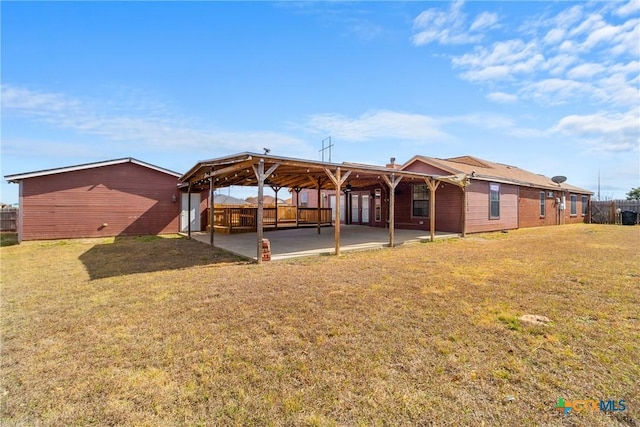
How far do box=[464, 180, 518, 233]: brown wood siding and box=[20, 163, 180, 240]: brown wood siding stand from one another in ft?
45.1

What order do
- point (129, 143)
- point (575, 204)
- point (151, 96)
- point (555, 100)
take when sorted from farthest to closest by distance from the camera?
point (129, 143)
point (575, 204)
point (151, 96)
point (555, 100)

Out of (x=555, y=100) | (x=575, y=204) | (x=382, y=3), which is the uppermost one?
(x=382, y=3)

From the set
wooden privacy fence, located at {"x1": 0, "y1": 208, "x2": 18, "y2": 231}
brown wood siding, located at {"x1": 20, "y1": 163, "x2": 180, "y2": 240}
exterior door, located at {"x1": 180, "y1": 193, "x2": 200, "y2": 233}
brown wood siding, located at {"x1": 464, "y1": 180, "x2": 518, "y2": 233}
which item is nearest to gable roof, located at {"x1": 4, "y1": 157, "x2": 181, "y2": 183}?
brown wood siding, located at {"x1": 20, "y1": 163, "x2": 180, "y2": 240}

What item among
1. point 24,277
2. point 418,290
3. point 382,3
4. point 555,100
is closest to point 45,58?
point 24,277

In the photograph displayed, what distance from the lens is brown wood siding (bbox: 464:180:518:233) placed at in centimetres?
1362

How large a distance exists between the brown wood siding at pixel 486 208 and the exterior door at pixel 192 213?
1280cm

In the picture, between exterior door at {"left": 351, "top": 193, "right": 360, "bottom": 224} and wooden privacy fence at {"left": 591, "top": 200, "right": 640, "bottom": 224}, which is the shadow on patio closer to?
exterior door at {"left": 351, "top": 193, "right": 360, "bottom": 224}

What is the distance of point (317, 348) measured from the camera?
2.93 meters

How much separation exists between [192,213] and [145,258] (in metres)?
7.40

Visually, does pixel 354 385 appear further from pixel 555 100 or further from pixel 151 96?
pixel 151 96

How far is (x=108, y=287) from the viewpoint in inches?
199

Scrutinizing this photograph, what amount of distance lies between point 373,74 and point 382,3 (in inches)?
135

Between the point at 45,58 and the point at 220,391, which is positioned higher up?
the point at 45,58

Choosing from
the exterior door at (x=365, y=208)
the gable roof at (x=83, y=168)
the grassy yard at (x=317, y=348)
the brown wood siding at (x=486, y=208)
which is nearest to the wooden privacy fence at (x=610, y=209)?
the brown wood siding at (x=486, y=208)
